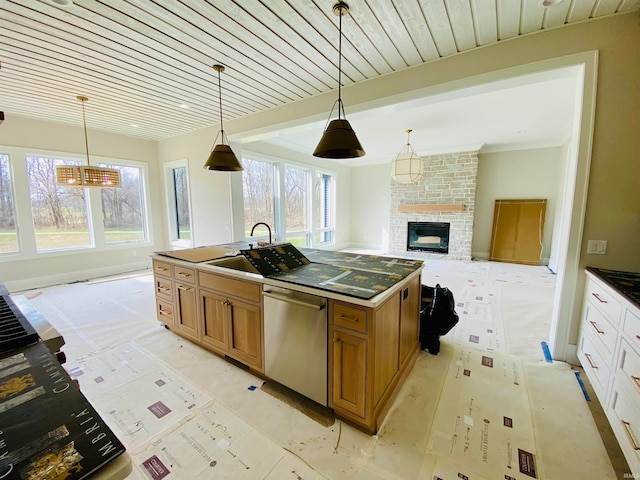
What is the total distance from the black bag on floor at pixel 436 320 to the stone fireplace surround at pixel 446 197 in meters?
4.52

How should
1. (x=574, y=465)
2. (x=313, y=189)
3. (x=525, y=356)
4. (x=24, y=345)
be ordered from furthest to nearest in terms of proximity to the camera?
1. (x=313, y=189)
2. (x=525, y=356)
3. (x=574, y=465)
4. (x=24, y=345)

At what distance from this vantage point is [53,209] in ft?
15.0

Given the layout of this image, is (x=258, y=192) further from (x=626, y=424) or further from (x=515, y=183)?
(x=515, y=183)

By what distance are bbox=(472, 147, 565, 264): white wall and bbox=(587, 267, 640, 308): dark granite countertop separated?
4.87 meters

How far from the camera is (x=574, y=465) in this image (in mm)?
1438

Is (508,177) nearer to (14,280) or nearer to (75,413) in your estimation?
(75,413)

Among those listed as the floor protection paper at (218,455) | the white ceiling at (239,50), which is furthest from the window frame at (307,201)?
the floor protection paper at (218,455)

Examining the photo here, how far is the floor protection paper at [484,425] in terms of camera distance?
1434mm

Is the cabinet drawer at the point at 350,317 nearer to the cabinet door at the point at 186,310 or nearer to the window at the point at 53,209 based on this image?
the cabinet door at the point at 186,310

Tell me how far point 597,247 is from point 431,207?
4750mm

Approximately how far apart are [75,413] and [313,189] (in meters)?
6.65

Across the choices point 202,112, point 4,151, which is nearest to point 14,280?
point 4,151

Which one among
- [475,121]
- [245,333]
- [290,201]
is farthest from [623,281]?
[290,201]

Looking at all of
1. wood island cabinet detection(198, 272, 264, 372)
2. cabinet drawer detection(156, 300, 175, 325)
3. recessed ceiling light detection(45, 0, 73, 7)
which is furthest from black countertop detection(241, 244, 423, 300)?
recessed ceiling light detection(45, 0, 73, 7)
